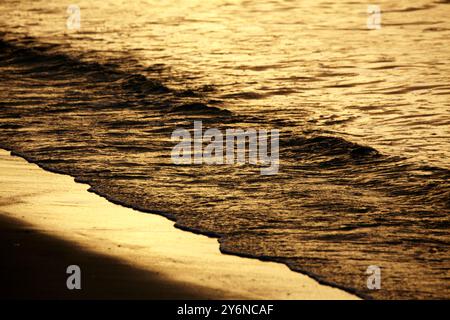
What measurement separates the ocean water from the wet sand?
208 millimetres

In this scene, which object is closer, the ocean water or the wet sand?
the wet sand

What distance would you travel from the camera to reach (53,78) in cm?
1480

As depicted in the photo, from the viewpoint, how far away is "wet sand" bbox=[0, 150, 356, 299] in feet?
19.0

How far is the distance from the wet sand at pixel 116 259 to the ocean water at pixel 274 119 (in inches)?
8.2

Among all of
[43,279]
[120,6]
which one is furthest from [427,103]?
[120,6]

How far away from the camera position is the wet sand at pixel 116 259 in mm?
5781

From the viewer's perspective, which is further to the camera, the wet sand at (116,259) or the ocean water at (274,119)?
the ocean water at (274,119)

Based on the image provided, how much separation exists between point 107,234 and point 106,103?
5932 millimetres

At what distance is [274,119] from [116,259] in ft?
17.7

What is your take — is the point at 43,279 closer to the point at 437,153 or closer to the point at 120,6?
the point at 437,153

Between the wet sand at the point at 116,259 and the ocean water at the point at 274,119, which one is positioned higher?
the ocean water at the point at 274,119

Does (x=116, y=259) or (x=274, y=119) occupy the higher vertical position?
(x=274, y=119)

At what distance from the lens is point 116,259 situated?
250 inches

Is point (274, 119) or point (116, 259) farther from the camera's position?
point (274, 119)
